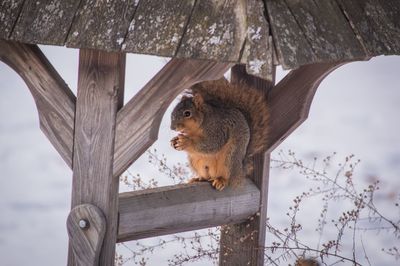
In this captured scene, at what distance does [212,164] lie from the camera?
4141 mm

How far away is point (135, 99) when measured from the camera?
3.16 m

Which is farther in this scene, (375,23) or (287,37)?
(375,23)

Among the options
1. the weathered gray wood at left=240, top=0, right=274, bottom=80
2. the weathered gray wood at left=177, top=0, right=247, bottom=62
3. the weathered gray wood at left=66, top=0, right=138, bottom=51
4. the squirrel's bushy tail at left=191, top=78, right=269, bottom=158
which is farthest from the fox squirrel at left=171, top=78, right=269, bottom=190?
the weathered gray wood at left=240, top=0, right=274, bottom=80

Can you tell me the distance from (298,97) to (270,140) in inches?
12.7

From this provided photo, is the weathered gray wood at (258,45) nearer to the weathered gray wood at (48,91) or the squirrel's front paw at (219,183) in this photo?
the weathered gray wood at (48,91)

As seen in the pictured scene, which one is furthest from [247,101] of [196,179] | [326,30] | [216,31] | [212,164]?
[216,31]

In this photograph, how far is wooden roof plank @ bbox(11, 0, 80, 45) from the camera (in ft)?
9.57

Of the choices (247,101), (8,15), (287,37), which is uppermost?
(247,101)

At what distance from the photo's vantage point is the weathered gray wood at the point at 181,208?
3.44 metres

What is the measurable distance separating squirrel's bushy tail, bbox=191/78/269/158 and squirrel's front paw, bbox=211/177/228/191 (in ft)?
0.61

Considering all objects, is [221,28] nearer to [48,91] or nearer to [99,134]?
[99,134]

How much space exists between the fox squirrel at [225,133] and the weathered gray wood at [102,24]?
1.13 meters

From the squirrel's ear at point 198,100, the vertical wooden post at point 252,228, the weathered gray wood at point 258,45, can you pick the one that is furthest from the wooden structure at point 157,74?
the squirrel's ear at point 198,100

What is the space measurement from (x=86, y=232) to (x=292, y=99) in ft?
3.94
